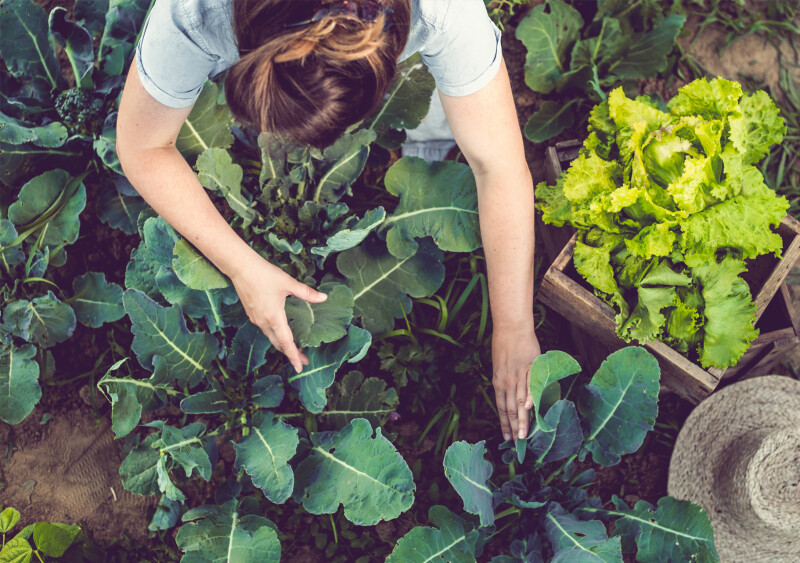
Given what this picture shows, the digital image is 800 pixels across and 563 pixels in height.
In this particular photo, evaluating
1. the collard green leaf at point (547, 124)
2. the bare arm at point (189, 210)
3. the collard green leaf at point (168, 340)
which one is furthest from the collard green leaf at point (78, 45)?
the collard green leaf at point (547, 124)

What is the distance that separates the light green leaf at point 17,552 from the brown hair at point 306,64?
5.05ft

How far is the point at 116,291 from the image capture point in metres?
2.13

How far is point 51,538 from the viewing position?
1867mm

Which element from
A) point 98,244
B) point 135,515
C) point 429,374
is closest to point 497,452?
point 429,374

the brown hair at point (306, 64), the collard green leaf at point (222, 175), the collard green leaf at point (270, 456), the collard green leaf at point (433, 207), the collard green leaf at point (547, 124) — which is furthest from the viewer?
the collard green leaf at point (547, 124)

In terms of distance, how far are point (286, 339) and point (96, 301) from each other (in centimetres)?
91

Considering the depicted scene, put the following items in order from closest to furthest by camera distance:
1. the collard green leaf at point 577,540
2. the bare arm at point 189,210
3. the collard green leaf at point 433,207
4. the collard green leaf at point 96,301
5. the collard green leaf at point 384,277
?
1. the bare arm at point 189,210
2. the collard green leaf at point 577,540
3. the collard green leaf at point 433,207
4. the collard green leaf at point 384,277
5. the collard green leaf at point 96,301

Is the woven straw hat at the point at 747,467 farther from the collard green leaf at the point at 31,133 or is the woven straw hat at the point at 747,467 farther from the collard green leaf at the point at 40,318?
the collard green leaf at the point at 31,133

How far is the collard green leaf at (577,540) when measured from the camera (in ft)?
5.22

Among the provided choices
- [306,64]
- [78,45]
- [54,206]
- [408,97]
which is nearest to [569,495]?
[408,97]

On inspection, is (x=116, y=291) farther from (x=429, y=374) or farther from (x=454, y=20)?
(x=454, y=20)

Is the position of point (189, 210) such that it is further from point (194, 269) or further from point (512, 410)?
point (512, 410)

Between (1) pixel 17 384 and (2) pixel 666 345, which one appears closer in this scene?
(2) pixel 666 345

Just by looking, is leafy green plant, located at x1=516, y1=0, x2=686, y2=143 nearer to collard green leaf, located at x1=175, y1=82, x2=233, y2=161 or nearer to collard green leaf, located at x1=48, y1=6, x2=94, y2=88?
collard green leaf, located at x1=175, y1=82, x2=233, y2=161
